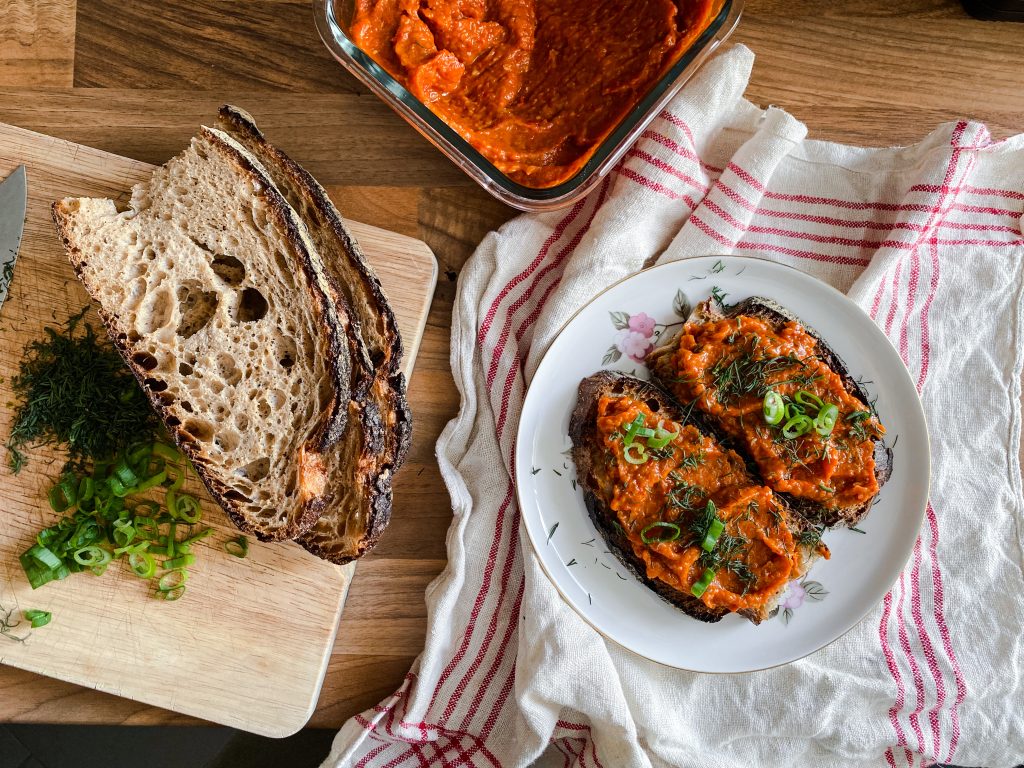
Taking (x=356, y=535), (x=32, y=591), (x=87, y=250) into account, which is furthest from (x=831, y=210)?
(x=32, y=591)

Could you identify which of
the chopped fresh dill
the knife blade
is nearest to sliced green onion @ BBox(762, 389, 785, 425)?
the chopped fresh dill

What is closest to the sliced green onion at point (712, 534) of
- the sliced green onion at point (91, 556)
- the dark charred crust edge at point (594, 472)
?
the dark charred crust edge at point (594, 472)

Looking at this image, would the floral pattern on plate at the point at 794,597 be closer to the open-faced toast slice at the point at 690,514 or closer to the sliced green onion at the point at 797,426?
the open-faced toast slice at the point at 690,514

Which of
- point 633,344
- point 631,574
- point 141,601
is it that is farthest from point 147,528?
point 633,344

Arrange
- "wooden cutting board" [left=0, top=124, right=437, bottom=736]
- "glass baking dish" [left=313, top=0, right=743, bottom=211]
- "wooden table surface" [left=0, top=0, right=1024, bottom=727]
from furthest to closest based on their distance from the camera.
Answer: "wooden table surface" [left=0, top=0, right=1024, bottom=727] < "wooden cutting board" [left=0, top=124, right=437, bottom=736] < "glass baking dish" [left=313, top=0, right=743, bottom=211]

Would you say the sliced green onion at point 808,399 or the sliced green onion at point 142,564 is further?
the sliced green onion at point 142,564

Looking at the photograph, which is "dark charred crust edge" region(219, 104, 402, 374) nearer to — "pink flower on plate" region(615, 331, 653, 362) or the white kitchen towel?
the white kitchen towel
